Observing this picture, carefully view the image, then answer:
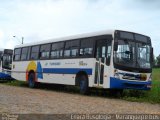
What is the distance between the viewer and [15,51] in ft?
108

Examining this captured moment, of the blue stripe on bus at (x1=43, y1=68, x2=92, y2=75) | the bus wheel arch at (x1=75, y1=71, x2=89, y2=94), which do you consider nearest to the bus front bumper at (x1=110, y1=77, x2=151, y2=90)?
the blue stripe on bus at (x1=43, y1=68, x2=92, y2=75)

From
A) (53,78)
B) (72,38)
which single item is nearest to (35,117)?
(72,38)

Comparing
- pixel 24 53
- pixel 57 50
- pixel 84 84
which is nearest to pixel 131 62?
pixel 84 84

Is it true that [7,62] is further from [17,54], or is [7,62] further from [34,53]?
[34,53]

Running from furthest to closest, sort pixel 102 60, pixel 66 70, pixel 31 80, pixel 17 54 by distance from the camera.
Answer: pixel 17 54 → pixel 31 80 → pixel 66 70 → pixel 102 60

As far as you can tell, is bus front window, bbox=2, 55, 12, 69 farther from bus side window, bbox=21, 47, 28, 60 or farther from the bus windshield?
the bus windshield

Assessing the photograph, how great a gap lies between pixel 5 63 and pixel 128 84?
58.1 ft

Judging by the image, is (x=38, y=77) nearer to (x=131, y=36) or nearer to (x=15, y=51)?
(x=15, y=51)

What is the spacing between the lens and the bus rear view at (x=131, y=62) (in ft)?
67.3

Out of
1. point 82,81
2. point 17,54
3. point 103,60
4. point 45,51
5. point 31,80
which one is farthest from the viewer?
point 17,54

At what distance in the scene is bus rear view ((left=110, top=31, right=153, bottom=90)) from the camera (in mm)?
20516

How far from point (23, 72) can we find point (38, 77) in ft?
8.66

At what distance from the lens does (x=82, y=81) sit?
75.7ft

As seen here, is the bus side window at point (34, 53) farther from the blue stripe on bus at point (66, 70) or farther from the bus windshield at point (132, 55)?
the bus windshield at point (132, 55)
